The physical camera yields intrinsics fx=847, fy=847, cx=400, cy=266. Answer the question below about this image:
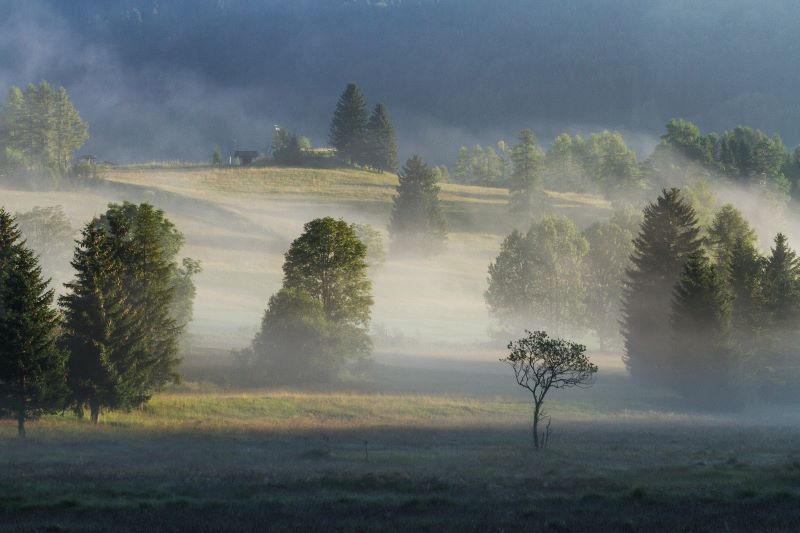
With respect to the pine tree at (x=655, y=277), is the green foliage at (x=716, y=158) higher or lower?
higher

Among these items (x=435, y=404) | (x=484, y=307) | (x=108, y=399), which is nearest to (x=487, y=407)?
(x=435, y=404)

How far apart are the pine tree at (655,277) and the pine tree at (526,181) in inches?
3356

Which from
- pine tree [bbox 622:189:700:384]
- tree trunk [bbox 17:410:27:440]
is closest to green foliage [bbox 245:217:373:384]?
tree trunk [bbox 17:410:27:440]

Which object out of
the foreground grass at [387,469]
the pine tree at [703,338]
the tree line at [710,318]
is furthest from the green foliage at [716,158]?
the foreground grass at [387,469]

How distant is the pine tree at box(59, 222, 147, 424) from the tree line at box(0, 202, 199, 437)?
0.21ft

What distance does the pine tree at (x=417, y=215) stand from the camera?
511 ft

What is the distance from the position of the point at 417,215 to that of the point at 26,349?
112m

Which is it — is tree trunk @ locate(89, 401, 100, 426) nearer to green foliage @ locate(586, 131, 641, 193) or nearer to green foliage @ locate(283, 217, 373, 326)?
green foliage @ locate(283, 217, 373, 326)

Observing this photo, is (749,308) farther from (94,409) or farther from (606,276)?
(94,409)

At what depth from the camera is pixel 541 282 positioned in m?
112

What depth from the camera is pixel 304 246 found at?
7925 centimetres

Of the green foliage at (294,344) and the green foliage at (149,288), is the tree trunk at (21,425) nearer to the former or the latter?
the green foliage at (149,288)

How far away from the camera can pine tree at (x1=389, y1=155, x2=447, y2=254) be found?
155875 millimetres

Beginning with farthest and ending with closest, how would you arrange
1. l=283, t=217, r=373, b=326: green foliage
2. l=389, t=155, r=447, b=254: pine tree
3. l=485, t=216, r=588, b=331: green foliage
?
1. l=389, t=155, r=447, b=254: pine tree
2. l=485, t=216, r=588, b=331: green foliage
3. l=283, t=217, r=373, b=326: green foliage
